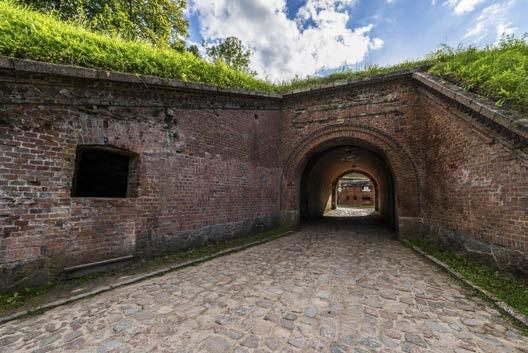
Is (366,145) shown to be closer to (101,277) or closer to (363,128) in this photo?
(363,128)

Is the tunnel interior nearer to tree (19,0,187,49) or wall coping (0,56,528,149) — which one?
wall coping (0,56,528,149)

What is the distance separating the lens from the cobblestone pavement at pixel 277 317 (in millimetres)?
2699

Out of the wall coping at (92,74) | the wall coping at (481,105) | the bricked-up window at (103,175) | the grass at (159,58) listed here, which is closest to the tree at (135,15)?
the grass at (159,58)

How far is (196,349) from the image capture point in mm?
2605

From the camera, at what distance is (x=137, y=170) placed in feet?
18.0

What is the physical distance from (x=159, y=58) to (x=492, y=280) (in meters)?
8.54

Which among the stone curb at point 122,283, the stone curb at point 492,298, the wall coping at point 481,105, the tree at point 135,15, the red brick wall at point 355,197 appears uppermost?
the tree at point 135,15

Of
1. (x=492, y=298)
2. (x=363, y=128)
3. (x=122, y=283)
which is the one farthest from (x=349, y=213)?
(x=122, y=283)

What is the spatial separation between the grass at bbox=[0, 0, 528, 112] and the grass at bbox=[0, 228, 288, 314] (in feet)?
12.5

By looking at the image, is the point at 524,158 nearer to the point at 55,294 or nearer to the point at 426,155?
the point at 426,155

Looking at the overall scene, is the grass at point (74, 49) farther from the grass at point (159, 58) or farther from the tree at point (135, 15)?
the tree at point (135, 15)

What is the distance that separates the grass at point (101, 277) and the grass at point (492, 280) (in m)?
5.20

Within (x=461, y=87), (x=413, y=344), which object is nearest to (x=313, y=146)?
(x=461, y=87)

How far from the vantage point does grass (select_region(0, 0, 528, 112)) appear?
4.22 meters
